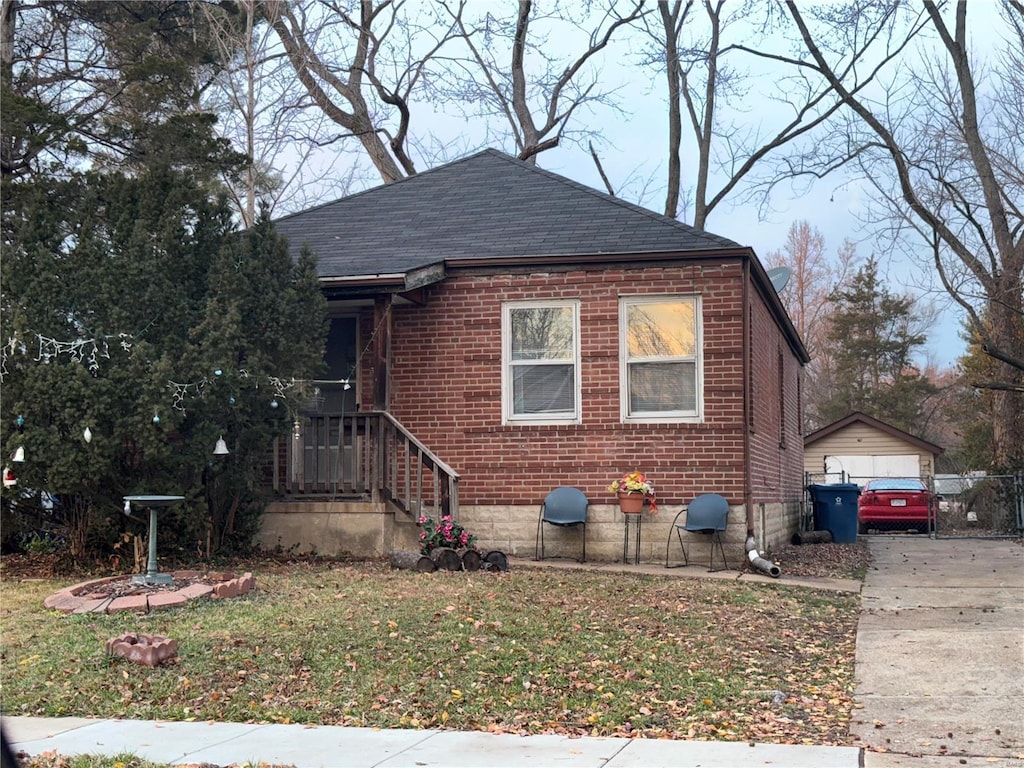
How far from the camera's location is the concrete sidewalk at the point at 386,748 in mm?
4500

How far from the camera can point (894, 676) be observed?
638 centimetres

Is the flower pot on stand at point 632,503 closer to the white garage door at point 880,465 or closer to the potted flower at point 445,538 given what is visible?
the potted flower at point 445,538

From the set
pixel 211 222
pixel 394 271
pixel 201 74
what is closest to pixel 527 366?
pixel 394 271

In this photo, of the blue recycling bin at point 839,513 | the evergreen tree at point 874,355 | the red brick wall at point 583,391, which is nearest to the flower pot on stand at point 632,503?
the red brick wall at point 583,391

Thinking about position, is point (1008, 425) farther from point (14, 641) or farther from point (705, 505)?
point (14, 641)

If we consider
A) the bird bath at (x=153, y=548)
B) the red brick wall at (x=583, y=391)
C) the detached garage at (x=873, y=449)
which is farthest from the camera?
the detached garage at (x=873, y=449)

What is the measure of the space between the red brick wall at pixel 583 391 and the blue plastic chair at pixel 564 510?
0.68 ft

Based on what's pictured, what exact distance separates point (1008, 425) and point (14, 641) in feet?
69.1

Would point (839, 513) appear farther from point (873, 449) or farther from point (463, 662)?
point (873, 449)

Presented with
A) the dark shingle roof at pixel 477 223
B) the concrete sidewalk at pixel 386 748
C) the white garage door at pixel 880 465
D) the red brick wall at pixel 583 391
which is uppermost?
the dark shingle roof at pixel 477 223

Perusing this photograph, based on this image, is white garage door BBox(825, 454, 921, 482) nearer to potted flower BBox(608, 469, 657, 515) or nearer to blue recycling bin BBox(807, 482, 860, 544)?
blue recycling bin BBox(807, 482, 860, 544)

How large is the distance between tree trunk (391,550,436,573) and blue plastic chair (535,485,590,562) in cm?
191

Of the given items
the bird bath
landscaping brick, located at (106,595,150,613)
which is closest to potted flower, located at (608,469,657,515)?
the bird bath

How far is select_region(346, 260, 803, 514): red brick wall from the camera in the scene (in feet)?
38.2
